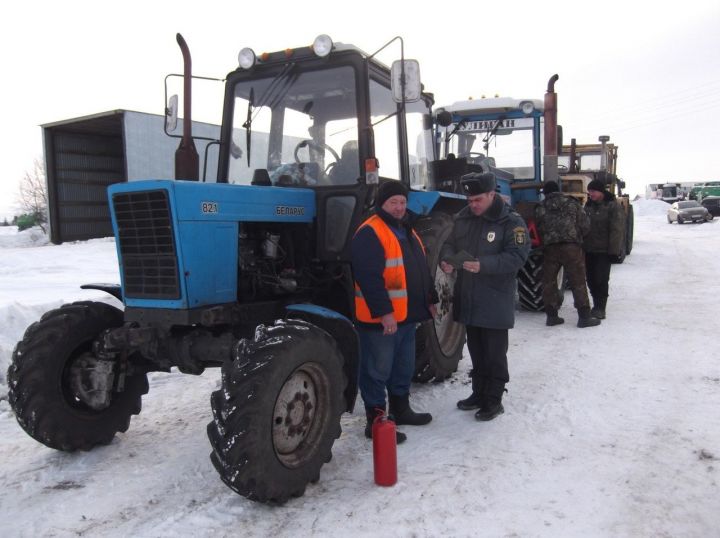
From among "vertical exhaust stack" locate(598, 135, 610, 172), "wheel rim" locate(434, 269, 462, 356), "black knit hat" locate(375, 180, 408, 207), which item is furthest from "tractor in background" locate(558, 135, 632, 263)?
"black knit hat" locate(375, 180, 408, 207)

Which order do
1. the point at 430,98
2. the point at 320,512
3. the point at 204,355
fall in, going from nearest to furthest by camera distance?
the point at 320,512 < the point at 204,355 < the point at 430,98

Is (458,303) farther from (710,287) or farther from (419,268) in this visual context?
(710,287)

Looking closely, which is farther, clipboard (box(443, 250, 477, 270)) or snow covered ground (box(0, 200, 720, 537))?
clipboard (box(443, 250, 477, 270))

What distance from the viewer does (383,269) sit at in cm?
354

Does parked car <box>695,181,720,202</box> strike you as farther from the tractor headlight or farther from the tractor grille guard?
the tractor grille guard

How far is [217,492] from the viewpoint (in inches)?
122

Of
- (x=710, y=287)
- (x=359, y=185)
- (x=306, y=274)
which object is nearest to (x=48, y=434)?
(x=306, y=274)

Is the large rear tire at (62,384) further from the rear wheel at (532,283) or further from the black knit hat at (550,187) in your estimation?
the rear wheel at (532,283)

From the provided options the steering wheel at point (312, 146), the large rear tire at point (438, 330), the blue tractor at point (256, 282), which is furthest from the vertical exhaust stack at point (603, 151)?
the steering wheel at point (312, 146)

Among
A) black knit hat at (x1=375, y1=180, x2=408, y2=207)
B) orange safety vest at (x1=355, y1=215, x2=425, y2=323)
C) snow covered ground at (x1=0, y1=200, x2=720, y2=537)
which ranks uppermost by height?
black knit hat at (x1=375, y1=180, x2=408, y2=207)

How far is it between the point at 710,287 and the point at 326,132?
767 cm

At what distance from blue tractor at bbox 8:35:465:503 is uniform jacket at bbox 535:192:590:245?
101 inches

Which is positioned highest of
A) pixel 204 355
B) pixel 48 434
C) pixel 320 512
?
pixel 204 355

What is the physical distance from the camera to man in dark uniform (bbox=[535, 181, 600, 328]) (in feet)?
22.2
